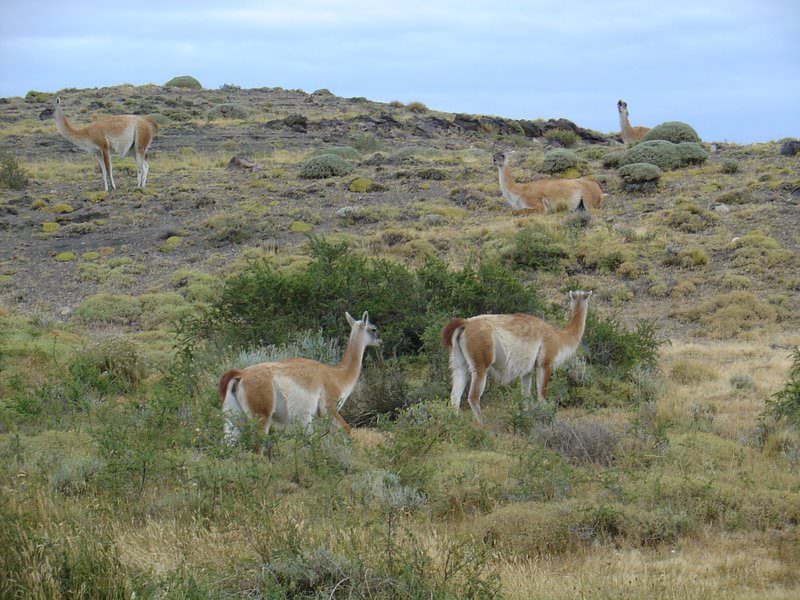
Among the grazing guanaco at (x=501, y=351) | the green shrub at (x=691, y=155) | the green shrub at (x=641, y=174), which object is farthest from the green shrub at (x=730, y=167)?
the grazing guanaco at (x=501, y=351)

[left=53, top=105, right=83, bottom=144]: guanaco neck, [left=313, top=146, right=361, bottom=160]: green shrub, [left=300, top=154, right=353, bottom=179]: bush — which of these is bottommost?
[left=300, top=154, right=353, bottom=179]: bush

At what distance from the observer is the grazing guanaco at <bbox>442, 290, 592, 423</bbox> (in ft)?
32.8

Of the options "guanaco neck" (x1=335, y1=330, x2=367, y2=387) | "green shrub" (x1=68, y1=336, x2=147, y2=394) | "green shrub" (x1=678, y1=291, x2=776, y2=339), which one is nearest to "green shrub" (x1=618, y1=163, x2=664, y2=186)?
"green shrub" (x1=678, y1=291, x2=776, y2=339)

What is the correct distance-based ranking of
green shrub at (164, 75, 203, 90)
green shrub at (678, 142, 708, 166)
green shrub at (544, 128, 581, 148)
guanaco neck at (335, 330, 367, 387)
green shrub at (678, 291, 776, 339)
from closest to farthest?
guanaco neck at (335, 330, 367, 387) → green shrub at (678, 291, 776, 339) → green shrub at (678, 142, 708, 166) → green shrub at (544, 128, 581, 148) → green shrub at (164, 75, 203, 90)

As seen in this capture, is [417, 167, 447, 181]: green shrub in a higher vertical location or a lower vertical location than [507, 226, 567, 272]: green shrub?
higher

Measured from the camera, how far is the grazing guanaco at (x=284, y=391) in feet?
26.8

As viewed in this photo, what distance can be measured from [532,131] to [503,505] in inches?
1572

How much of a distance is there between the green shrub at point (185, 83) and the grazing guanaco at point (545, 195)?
1674 inches

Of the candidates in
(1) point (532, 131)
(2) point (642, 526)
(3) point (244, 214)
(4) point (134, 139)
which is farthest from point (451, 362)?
(1) point (532, 131)

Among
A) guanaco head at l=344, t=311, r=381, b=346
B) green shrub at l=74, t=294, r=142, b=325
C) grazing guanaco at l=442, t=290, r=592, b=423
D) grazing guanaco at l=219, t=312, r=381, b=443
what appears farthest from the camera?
green shrub at l=74, t=294, r=142, b=325

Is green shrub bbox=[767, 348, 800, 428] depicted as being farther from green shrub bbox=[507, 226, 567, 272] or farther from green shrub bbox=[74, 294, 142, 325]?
green shrub bbox=[74, 294, 142, 325]

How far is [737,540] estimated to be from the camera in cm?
645

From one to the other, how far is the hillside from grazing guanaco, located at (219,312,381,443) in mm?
274

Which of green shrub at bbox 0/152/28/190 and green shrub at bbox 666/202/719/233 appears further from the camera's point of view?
green shrub at bbox 0/152/28/190
